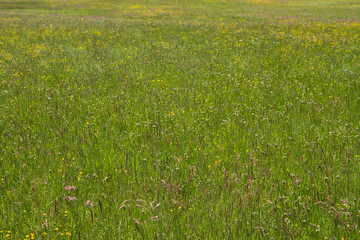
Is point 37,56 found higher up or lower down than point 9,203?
higher up

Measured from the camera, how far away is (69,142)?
4.94 m

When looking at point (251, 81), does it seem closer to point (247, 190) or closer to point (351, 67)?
point (351, 67)

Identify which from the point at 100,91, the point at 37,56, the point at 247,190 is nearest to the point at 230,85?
the point at 100,91

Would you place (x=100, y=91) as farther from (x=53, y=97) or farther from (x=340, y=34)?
(x=340, y=34)

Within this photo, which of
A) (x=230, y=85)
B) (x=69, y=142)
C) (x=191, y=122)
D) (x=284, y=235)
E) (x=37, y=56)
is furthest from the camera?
(x=37, y=56)

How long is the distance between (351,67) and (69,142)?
909 centimetres

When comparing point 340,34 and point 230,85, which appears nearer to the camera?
point 230,85

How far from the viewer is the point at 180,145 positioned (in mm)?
4816

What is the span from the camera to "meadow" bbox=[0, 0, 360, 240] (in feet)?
9.68

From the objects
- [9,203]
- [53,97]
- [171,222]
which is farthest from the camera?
[53,97]

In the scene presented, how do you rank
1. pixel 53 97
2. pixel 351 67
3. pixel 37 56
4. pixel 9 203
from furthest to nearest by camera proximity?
pixel 37 56, pixel 351 67, pixel 53 97, pixel 9 203

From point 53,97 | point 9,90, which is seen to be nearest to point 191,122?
point 53,97

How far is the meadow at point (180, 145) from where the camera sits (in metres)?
2.95

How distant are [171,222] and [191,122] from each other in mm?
2921
